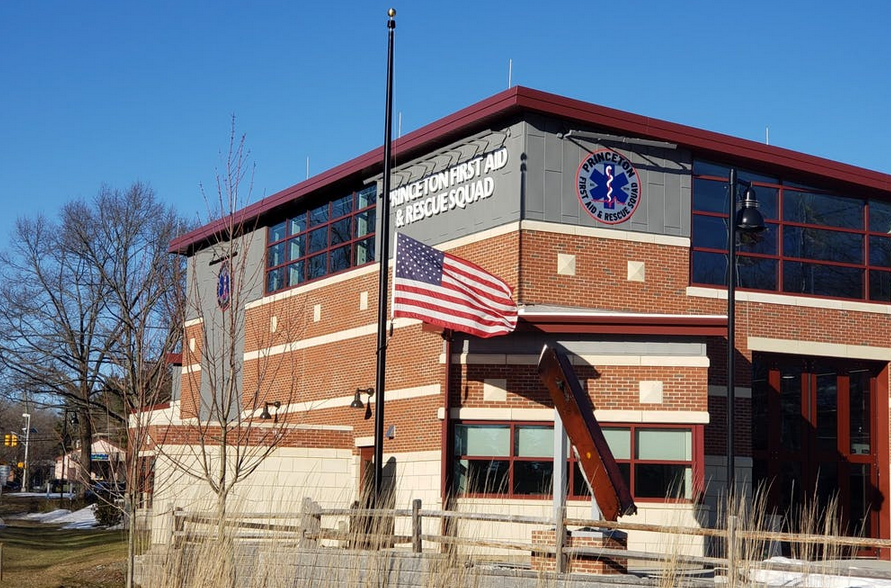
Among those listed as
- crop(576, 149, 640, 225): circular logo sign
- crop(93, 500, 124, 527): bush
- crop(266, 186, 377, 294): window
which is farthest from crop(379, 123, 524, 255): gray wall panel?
crop(93, 500, 124, 527): bush

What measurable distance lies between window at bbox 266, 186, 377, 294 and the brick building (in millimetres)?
138

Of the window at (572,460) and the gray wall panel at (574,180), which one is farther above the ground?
the gray wall panel at (574,180)

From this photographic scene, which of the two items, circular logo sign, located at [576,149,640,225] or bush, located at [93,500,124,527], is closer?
circular logo sign, located at [576,149,640,225]

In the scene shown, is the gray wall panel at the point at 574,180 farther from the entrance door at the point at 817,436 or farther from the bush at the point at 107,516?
the bush at the point at 107,516

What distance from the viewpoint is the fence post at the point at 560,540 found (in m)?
14.3

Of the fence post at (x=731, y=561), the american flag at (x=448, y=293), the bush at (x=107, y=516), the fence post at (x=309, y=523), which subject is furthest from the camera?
the bush at (x=107, y=516)

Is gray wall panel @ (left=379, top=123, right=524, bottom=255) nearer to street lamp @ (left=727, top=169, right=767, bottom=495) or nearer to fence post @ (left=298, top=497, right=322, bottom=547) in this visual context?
street lamp @ (left=727, top=169, right=767, bottom=495)

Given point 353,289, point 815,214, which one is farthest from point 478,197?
point 815,214

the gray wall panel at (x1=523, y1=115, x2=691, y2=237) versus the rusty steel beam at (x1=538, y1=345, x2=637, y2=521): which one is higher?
the gray wall panel at (x1=523, y1=115, x2=691, y2=237)

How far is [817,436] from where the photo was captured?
27.0m

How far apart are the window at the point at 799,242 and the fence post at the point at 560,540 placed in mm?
12176

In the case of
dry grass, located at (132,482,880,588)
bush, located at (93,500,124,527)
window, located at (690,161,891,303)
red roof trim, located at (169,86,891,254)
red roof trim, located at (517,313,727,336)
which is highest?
red roof trim, located at (169,86,891,254)

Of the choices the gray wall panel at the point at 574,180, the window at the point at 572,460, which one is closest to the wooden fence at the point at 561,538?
the window at the point at 572,460

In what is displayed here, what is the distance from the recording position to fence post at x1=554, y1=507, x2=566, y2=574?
14345 millimetres
